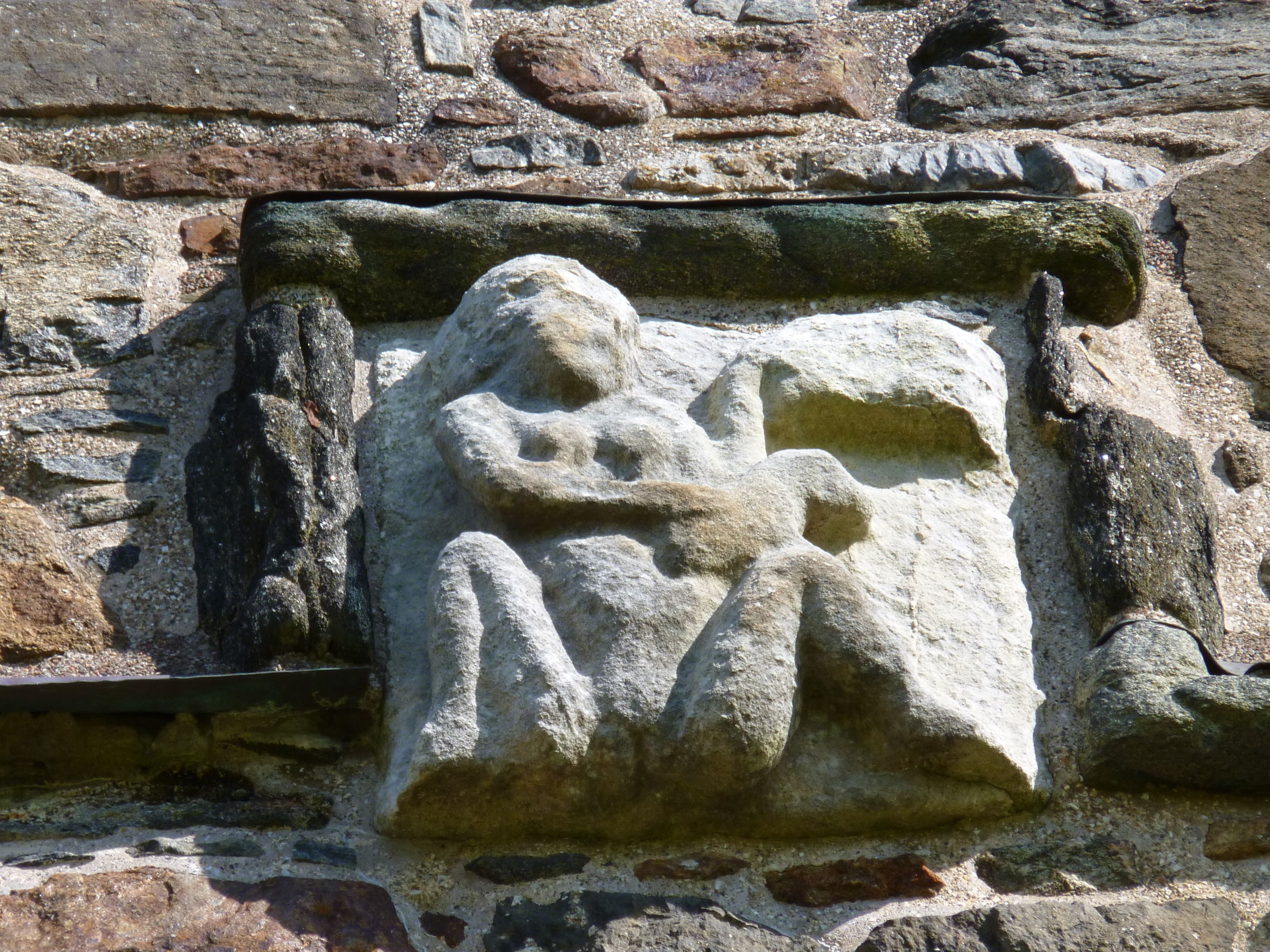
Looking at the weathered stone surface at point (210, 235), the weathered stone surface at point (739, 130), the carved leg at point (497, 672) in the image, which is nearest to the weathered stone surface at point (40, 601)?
the carved leg at point (497, 672)

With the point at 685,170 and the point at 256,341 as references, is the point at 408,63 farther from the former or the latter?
the point at 256,341

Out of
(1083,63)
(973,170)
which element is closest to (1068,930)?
(973,170)

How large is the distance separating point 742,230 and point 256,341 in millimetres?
974

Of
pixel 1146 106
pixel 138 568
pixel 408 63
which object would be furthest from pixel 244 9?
pixel 1146 106

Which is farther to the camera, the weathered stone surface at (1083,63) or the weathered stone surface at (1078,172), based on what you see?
the weathered stone surface at (1083,63)

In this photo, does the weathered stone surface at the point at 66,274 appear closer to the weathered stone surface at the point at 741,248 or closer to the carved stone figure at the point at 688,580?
the weathered stone surface at the point at 741,248

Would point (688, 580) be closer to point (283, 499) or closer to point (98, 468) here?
point (283, 499)

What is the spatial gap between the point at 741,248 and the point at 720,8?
4.19 ft

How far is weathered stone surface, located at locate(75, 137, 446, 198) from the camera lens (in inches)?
118

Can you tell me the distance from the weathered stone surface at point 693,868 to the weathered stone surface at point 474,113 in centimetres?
196

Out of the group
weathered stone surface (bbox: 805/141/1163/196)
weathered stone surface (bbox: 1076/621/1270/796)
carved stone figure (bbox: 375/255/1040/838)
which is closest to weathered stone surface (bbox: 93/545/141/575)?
carved stone figure (bbox: 375/255/1040/838)

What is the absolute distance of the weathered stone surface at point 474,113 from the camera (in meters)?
3.23

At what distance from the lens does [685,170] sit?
3.17 m

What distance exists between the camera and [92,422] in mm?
2457
